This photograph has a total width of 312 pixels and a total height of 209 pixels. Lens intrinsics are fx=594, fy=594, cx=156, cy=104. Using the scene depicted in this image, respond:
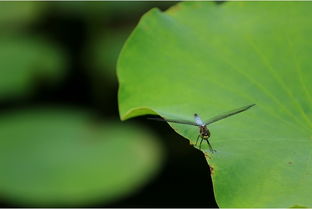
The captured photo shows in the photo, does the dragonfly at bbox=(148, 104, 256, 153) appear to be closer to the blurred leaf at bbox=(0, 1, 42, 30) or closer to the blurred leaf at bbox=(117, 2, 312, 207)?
the blurred leaf at bbox=(117, 2, 312, 207)

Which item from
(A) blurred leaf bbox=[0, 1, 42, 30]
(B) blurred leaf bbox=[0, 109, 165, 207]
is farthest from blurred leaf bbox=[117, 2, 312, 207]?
(A) blurred leaf bbox=[0, 1, 42, 30]

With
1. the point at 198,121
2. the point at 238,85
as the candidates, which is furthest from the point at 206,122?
the point at 238,85

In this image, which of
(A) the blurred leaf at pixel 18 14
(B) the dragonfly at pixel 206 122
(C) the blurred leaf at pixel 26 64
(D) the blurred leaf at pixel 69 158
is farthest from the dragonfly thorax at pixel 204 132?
(A) the blurred leaf at pixel 18 14

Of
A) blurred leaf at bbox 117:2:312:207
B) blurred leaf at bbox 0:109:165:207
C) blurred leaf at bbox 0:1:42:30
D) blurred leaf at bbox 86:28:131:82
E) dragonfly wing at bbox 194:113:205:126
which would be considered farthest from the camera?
blurred leaf at bbox 0:1:42:30

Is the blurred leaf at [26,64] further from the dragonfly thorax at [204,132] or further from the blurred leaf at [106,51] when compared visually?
the dragonfly thorax at [204,132]

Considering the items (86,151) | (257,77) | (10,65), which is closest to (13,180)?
(86,151)

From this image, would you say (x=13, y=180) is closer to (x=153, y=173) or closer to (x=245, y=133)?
(x=153, y=173)

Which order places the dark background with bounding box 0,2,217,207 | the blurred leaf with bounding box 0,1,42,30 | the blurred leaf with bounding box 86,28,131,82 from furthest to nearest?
the blurred leaf with bounding box 0,1,42,30
the blurred leaf with bounding box 86,28,131,82
the dark background with bounding box 0,2,217,207
